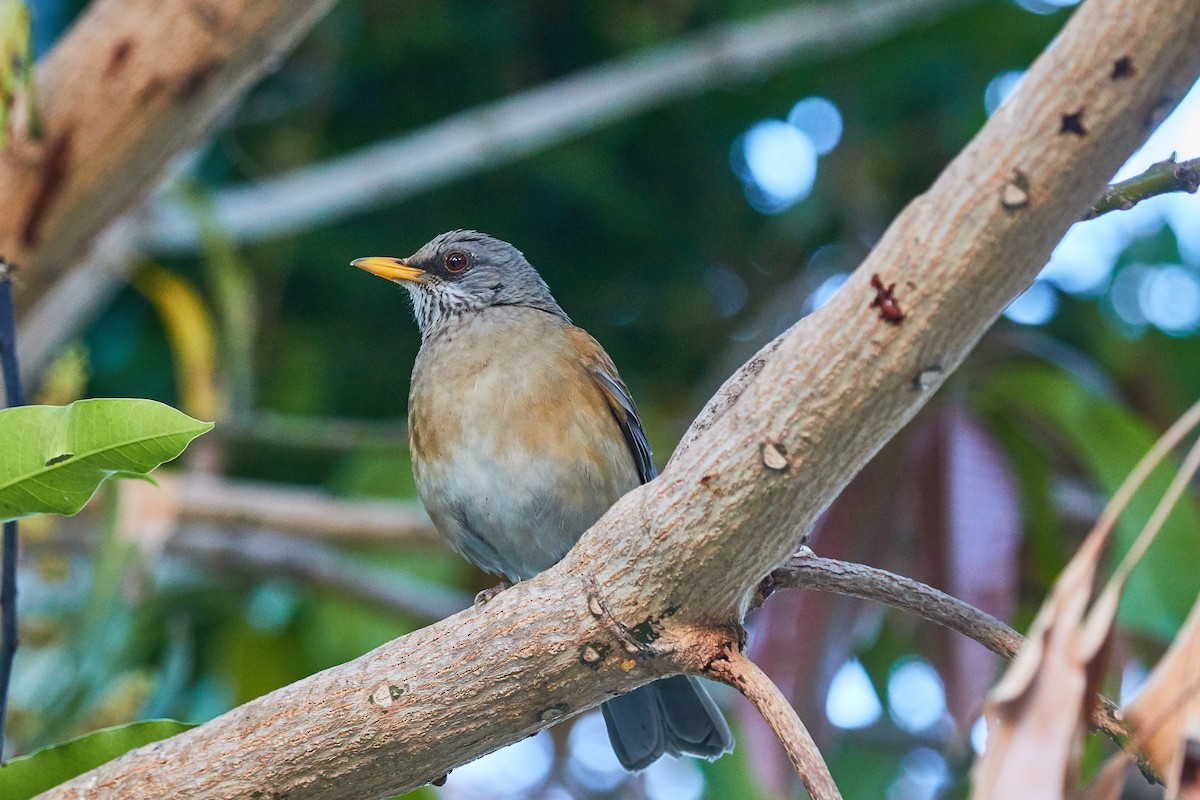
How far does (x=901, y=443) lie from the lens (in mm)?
4094

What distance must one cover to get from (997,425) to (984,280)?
2986 mm

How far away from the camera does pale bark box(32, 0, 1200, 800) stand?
54.6 inches

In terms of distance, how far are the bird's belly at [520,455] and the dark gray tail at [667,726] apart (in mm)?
478

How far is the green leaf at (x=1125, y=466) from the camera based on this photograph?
3578 mm

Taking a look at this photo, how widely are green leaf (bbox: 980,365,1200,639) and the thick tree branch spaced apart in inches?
101

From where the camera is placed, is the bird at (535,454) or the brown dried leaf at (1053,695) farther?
the bird at (535,454)

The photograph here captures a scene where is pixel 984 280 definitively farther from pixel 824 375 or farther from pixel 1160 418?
pixel 1160 418

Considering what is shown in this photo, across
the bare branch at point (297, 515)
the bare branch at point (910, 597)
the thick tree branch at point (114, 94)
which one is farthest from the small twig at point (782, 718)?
the bare branch at point (297, 515)

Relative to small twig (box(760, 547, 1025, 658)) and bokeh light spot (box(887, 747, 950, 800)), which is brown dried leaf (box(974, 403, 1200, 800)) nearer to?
small twig (box(760, 547, 1025, 658))

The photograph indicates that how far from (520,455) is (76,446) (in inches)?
53.0

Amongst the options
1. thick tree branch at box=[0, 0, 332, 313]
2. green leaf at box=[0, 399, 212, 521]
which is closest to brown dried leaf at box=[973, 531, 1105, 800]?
green leaf at box=[0, 399, 212, 521]

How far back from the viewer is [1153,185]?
1.59 m

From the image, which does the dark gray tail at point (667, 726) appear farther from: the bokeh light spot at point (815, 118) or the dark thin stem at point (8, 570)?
the bokeh light spot at point (815, 118)

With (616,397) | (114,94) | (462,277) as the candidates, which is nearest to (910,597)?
(616,397)
